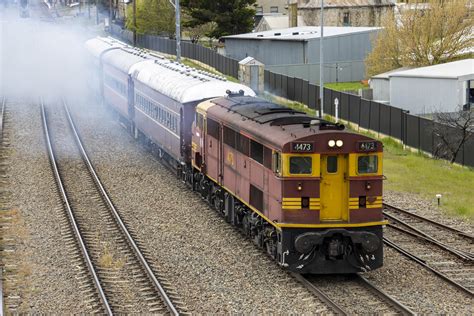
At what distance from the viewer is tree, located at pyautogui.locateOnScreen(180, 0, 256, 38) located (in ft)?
253

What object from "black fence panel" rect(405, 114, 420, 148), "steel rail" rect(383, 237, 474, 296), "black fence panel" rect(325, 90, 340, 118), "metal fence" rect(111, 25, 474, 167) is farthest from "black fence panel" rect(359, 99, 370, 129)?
"steel rail" rect(383, 237, 474, 296)

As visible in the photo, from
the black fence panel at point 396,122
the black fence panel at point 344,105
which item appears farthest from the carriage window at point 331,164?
the black fence panel at point 344,105

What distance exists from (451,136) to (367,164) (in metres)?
17.3

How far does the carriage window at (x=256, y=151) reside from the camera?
60.9ft

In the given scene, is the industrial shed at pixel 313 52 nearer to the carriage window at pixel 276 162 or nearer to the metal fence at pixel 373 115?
the metal fence at pixel 373 115

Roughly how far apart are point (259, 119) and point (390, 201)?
7.96 metres

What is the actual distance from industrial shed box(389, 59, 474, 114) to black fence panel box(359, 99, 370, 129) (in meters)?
3.07

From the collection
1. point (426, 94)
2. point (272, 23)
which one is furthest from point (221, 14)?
point (426, 94)

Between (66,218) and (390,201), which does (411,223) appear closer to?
(390,201)

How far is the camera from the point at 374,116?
40.3 meters

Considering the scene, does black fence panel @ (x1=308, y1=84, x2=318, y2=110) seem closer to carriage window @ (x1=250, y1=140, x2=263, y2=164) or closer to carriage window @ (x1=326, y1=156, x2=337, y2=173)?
carriage window @ (x1=250, y1=140, x2=263, y2=164)

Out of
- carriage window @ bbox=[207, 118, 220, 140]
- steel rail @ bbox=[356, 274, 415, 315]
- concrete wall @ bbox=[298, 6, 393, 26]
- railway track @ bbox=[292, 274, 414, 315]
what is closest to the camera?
steel rail @ bbox=[356, 274, 415, 315]

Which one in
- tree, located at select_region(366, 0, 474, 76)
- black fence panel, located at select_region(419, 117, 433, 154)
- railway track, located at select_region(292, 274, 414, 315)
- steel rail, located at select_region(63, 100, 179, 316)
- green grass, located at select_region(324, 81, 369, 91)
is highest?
tree, located at select_region(366, 0, 474, 76)

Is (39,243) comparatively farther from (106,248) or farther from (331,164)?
(331,164)
